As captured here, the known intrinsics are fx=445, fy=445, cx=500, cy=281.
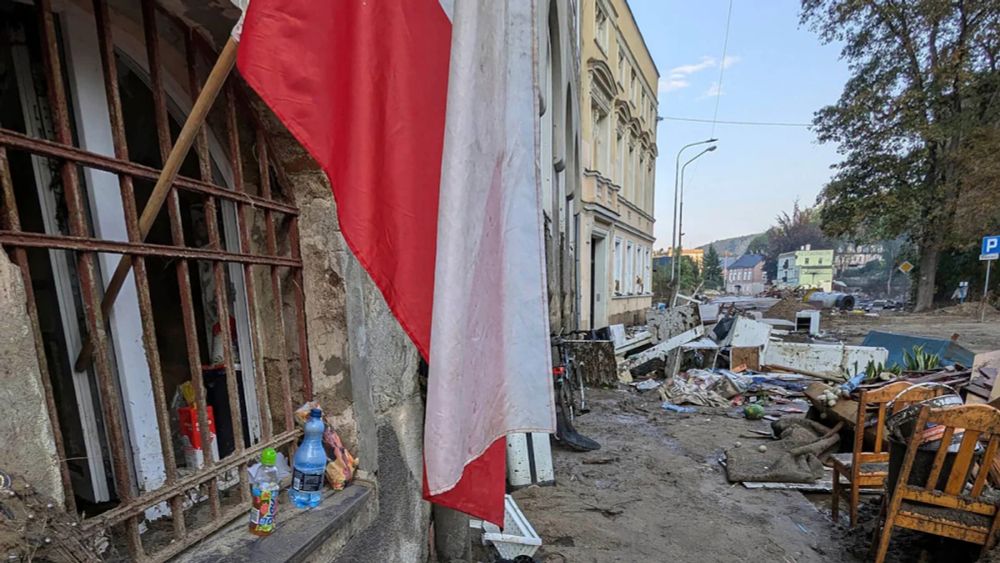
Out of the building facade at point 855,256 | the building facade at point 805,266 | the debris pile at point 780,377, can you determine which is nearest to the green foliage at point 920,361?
the debris pile at point 780,377

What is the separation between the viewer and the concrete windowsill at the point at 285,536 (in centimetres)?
138

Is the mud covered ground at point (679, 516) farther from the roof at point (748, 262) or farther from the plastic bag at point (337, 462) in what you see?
the roof at point (748, 262)

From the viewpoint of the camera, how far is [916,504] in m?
2.63

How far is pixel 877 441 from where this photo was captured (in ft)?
10.7

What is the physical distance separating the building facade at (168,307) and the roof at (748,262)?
8105 centimetres

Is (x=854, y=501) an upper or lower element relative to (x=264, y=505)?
lower

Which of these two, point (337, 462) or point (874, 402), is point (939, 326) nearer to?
point (874, 402)

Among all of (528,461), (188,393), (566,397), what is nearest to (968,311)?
(566,397)

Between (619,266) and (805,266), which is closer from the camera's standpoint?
(619,266)

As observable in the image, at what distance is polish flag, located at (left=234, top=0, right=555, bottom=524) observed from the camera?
1229 mm

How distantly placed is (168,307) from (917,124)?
2276 centimetres

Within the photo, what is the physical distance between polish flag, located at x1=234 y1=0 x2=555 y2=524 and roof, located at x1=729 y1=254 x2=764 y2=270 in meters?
81.2

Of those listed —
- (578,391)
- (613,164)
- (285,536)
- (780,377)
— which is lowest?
(780,377)

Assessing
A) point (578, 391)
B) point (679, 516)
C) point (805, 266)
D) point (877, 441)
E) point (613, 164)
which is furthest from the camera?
point (805, 266)
